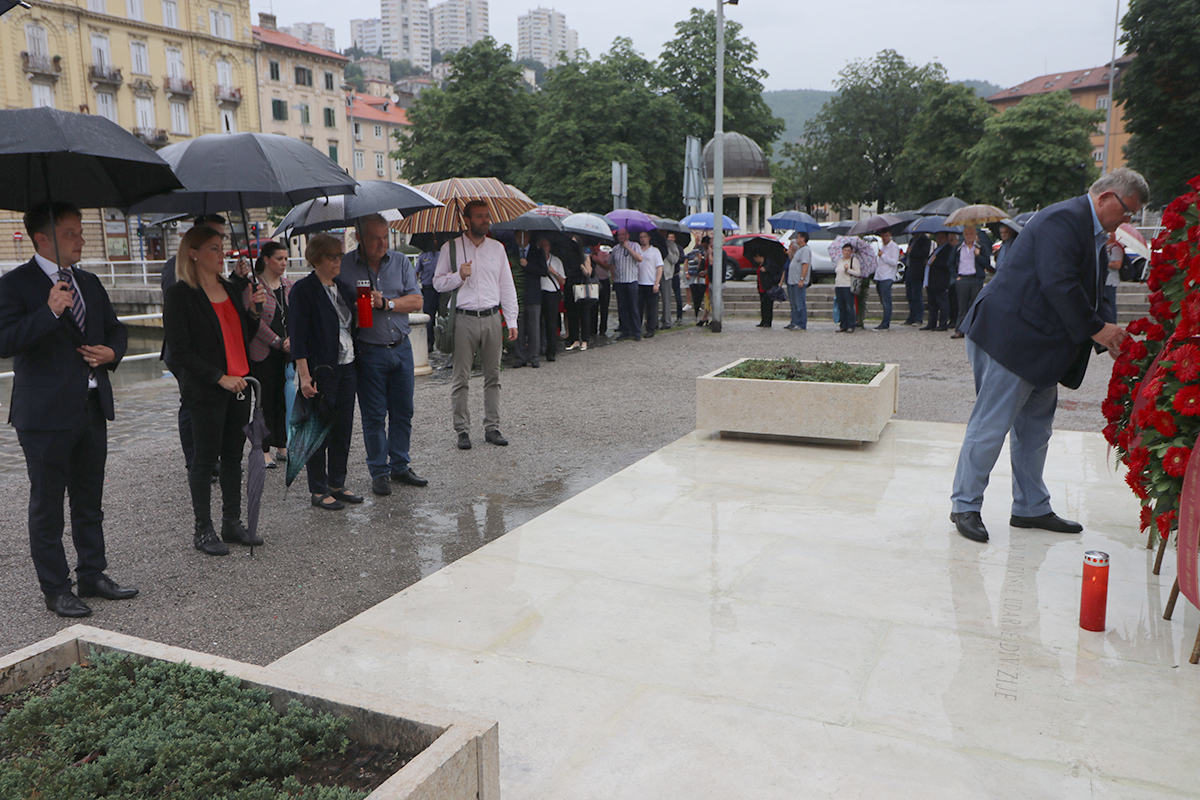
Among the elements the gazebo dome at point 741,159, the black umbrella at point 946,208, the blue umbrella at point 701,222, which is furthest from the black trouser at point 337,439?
the gazebo dome at point 741,159

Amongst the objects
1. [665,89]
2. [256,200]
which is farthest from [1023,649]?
[665,89]

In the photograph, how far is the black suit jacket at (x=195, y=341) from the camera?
4961 mm

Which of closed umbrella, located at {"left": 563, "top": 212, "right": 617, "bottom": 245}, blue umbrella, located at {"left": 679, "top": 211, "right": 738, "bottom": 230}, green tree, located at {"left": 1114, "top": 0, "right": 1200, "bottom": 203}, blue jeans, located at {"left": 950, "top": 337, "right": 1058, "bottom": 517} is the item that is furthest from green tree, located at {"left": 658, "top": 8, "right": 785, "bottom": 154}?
blue jeans, located at {"left": 950, "top": 337, "right": 1058, "bottom": 517}

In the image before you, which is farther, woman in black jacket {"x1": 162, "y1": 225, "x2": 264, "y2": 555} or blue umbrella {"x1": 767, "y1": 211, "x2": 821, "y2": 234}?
blue umbrella {"x1": 767, "y1": 211, "x2": 821, "y2": 234}

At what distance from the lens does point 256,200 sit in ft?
20.1

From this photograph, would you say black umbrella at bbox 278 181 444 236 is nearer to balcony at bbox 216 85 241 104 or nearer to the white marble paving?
the white marble paving

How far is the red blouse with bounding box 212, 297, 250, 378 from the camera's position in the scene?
516 centimetres

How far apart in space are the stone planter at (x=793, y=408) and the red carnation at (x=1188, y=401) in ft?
12.3

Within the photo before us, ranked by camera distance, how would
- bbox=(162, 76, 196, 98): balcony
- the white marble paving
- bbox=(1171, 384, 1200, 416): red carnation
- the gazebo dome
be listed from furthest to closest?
bbox=(162, 76, 196, 98): balcony → the gazebo dome → bbox=(1171, 384, 1200, 416): red carnation → the white marble paving

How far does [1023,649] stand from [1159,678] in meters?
0.47

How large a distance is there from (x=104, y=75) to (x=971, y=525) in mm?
60206

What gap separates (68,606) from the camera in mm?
4324

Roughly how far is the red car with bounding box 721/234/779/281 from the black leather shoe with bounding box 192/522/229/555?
75.8ft

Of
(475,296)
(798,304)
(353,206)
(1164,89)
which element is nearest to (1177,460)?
(353,206)
